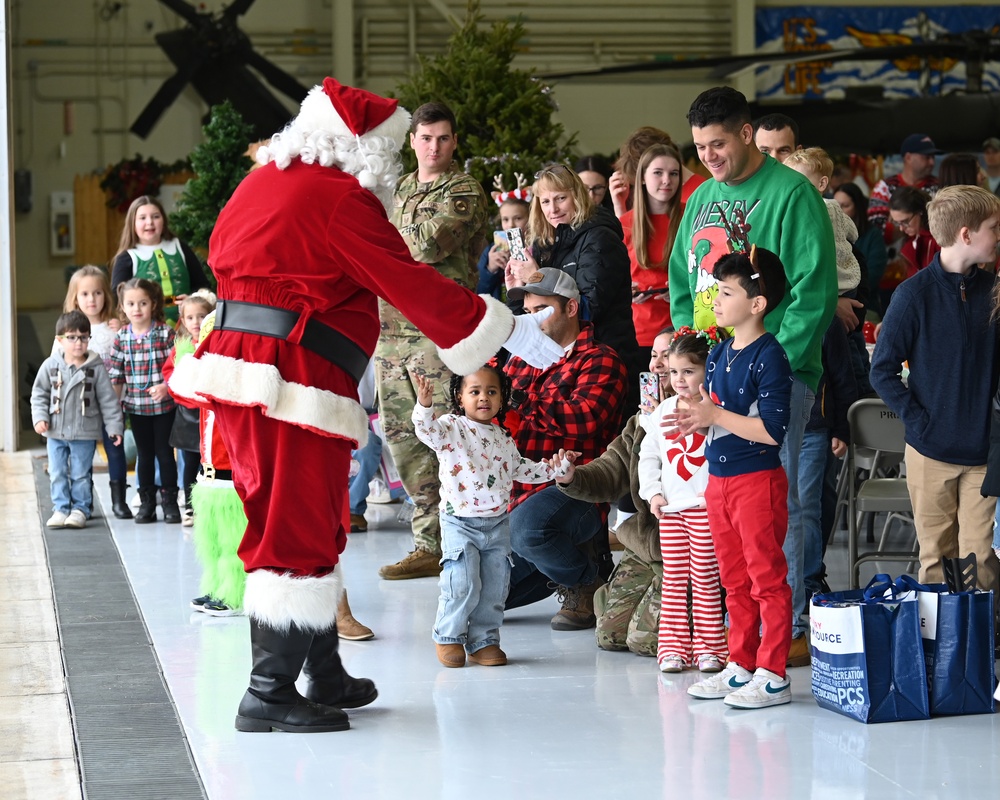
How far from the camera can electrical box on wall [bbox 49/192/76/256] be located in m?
13.3

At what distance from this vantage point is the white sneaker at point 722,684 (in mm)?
3592

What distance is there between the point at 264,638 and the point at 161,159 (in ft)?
36.3

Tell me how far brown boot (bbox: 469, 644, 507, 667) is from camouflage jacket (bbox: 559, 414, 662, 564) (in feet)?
1.76

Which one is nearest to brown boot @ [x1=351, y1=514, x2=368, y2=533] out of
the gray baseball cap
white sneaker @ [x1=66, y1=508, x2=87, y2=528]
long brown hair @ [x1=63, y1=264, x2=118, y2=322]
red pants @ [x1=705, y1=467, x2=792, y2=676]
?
white sneaker @ [x1=66, y1=508, x2=87, y2=528]

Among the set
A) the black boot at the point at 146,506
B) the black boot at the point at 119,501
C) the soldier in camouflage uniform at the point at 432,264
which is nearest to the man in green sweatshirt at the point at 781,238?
the soldier in camouflage uniform at the point at 432,264

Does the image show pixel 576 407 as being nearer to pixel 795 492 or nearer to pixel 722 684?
pixel 795 492

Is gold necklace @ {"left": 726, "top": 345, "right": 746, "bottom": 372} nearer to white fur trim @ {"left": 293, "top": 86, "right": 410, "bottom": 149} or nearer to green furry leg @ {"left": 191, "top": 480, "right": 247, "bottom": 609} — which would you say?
white fur trim @ {"left": 293, "top": 86, "right": 410, "bottom": 149}

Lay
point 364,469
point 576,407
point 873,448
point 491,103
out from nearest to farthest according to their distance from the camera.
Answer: point 576,407 → point 873,448 → point 364,469 → point 491,103

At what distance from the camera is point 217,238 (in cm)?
339

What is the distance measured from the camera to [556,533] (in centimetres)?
432

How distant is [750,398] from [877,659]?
0.74 metres

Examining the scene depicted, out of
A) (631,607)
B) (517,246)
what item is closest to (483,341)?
(631,607)

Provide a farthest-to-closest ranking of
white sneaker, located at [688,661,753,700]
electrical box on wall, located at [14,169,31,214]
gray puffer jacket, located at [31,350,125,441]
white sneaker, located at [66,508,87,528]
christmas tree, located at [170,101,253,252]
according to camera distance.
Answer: electrical box on wall, located at [14,169,31,214] → christmas tree, located at [170,101,253,252] → gray puffer jacket, located at [31,350,125,441] → white sneaker, located at [66,508,87,528] → white sneaker, located at [688,661,753,700]

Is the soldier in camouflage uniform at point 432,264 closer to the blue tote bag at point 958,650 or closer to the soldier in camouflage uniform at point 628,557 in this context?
the soldier in camouflage uniform at point 628,557
